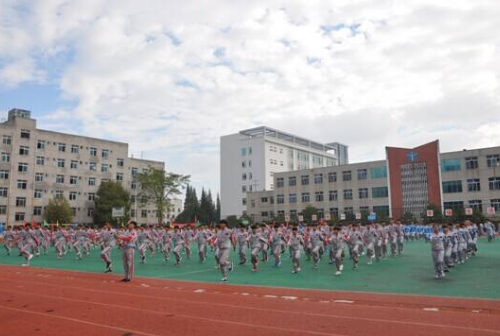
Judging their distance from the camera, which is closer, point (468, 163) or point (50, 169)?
point (468, 163)

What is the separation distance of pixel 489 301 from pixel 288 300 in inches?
193

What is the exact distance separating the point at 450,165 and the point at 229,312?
2072 inches

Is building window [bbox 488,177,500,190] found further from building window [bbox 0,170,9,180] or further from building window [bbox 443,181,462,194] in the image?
building window [bbox 0,170,9,180]

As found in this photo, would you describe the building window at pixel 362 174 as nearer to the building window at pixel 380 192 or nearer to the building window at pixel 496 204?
the building window at pixel 380 192

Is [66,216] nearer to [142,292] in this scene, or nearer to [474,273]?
[142,292]

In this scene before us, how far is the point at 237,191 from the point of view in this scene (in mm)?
92438

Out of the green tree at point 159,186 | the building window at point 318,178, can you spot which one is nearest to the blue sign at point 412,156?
the building window at point 318,178

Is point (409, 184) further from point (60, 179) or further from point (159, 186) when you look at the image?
point (60, 179)

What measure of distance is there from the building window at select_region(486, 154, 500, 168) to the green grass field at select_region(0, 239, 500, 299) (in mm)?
35677

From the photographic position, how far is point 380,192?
6094cm

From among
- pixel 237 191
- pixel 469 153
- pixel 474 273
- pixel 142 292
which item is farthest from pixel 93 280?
pixel 237 191

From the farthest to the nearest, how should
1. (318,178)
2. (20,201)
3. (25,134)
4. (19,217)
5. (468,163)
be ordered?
(318,178), (25,134), (20,201), (19,217), (468,163)

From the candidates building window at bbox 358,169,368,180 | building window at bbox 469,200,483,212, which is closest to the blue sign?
building window at bbox 358,169,368,180

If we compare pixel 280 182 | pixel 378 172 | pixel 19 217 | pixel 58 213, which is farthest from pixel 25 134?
pixel 378 172
